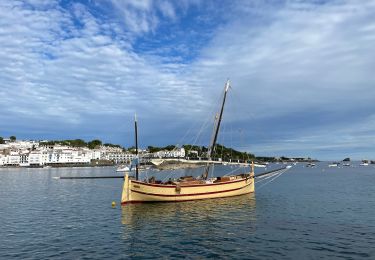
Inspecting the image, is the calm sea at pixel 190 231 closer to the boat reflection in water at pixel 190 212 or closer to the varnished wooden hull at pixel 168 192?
the boat reflection in water at pixel 190 212

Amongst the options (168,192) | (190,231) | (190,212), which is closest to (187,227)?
(190,231)

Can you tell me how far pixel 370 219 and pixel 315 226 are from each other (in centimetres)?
736

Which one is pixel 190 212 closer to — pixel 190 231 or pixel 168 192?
pixel 168 192

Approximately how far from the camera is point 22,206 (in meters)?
44.4

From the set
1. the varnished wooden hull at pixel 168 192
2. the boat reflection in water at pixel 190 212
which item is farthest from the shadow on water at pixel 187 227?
the varnished wooden hull at pixel 168 192

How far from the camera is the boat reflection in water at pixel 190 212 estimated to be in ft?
106

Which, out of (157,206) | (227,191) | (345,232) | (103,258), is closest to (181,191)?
(157,206)

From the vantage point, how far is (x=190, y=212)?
36469mm

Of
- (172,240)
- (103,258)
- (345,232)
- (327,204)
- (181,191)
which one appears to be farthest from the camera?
(327,204)

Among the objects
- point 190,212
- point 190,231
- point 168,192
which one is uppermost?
point 168,192

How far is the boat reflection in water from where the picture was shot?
106 ft

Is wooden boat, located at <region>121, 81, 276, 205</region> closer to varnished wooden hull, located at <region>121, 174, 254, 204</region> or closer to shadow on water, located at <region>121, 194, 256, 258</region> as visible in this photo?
varnished wooden hull, located at <region>121, 174, 254, 204</region>

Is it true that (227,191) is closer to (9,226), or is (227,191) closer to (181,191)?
(181,191)

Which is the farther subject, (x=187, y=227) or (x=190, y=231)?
(x=187, y=227)
